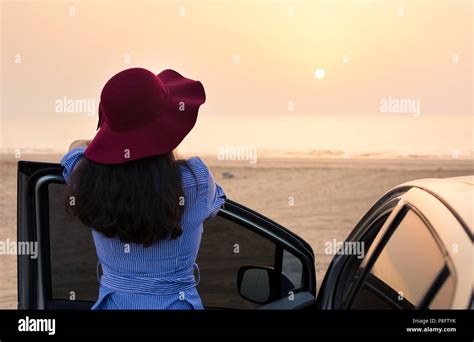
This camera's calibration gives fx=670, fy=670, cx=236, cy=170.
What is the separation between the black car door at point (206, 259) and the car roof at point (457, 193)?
603 millimetres

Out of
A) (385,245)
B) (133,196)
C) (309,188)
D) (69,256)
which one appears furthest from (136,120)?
(309,188)

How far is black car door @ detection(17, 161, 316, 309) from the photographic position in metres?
2.38

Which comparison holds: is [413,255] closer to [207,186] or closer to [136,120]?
[207,186]

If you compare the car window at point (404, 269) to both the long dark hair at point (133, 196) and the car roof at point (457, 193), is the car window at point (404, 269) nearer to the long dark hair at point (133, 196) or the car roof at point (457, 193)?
the car roof at point (457, 193)

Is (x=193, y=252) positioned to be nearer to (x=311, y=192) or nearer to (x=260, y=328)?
(x=260, y=328)

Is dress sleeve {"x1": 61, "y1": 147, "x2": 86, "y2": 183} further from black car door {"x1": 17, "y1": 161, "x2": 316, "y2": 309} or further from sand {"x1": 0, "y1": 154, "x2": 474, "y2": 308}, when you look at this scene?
sand {"x1": 0, "y1": 154, "x2": 474, "y2": 308}

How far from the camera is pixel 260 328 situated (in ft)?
5.66

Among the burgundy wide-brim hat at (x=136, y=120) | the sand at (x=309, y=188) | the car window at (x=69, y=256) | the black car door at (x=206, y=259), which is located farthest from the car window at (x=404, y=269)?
the sand at (x=309, y=188)

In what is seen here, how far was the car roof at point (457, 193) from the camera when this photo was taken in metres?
1.65

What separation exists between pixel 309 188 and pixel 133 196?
9251 mm

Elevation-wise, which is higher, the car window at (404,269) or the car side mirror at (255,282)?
the car window at (404,269)

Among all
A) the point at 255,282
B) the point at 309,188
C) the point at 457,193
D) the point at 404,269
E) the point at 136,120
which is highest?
the point at 136,120

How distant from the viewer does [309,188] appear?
1095 cm

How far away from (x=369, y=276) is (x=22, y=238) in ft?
4.08
